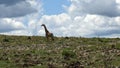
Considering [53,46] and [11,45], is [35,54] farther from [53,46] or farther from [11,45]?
[11,45]

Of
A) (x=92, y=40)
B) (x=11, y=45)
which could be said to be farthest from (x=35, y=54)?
(x=92, y=40)

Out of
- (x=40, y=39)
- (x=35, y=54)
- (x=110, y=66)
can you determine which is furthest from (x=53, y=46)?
(x=110, y=66)

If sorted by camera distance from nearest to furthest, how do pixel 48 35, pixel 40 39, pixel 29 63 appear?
pixel 29 63 < pixel 48 35 < pixel 40 39

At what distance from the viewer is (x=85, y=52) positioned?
33.0m

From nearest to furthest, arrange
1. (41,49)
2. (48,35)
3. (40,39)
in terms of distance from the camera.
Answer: (41,49) → (48,35) → (40,39)

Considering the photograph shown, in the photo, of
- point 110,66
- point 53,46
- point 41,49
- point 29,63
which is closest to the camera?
point 110,66

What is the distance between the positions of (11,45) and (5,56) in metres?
8.00

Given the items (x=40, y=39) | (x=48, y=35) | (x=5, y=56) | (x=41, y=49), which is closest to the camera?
(x=5, y=56)

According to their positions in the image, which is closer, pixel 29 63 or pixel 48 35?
pixel 29 63

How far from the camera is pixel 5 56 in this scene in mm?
32125

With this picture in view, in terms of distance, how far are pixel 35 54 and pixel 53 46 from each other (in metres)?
5.23

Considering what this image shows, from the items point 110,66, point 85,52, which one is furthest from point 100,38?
point 110,66

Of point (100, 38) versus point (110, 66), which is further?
point (100, 38)

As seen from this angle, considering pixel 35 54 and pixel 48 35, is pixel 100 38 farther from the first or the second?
pixel 35 54
